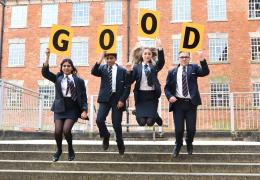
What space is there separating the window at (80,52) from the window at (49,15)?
8.43 ft

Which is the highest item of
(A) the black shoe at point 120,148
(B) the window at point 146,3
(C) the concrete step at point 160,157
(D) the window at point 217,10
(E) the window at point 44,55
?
(B) the window at point 146,3

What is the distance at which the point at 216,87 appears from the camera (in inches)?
1027

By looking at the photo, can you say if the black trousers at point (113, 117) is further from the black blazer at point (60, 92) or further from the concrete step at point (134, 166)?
the concrete step at point (134, 166)

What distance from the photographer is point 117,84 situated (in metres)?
7.27

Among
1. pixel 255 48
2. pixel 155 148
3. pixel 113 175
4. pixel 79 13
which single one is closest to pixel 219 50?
pixel 255 48

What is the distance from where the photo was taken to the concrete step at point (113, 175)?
5.95 m

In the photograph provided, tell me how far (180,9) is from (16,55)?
12.5 metres

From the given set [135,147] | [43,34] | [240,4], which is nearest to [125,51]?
[43,34]

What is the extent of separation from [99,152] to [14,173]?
1.85 meters

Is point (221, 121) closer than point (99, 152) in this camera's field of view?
No

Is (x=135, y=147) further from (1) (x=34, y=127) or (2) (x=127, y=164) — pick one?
(1) (x=34, y=127)

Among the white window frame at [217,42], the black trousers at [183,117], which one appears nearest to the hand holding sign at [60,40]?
the black trousers at [183,117]

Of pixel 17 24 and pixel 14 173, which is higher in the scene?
pixel 17 24

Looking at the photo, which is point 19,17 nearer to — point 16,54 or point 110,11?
point 16,54
